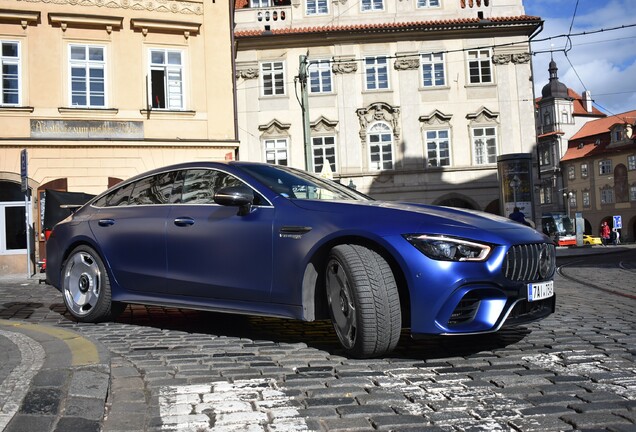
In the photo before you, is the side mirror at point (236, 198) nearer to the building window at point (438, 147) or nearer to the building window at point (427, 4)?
the building window at point (438, 147)

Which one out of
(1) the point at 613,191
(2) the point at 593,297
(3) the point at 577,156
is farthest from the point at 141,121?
(3) the point at 577,156

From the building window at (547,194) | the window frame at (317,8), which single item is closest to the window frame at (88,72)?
the window frame at (317,8)

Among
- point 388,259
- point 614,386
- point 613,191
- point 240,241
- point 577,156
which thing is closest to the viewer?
point 614,386

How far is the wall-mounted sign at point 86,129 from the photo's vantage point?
769 inches

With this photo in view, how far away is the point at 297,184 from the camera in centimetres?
535

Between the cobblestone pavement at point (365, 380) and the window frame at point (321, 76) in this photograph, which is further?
the window frame at point (321, 76)

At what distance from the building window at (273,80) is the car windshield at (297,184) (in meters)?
29.1

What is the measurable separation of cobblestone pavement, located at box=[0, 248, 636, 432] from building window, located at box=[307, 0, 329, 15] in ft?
102

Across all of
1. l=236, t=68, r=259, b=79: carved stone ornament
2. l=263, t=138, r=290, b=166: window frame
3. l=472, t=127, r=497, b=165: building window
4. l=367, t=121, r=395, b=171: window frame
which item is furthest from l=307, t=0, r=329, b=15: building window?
l=472, t=127, r=497, b=165: building window

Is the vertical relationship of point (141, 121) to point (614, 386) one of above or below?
above

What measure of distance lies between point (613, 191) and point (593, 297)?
238 feet

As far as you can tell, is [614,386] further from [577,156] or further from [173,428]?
[577,156]

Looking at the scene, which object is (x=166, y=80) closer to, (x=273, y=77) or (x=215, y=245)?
(x=273, y=77)

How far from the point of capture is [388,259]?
14.6 ft
